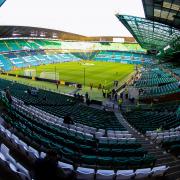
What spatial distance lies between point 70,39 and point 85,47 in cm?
754

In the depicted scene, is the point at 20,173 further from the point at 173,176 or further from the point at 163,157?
the point at 163,157

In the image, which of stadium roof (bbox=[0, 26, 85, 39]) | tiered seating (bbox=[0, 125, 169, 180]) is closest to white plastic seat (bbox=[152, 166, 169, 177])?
tiered seating (bbox=[0, 125, 169, 180])

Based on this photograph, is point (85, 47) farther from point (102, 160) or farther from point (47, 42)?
point (102, 160)

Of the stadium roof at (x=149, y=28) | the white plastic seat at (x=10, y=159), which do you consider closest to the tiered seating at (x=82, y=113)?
the white plastic seat at (x=10, y=159)

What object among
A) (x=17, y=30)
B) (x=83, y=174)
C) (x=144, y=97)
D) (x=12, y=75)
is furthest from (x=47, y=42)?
(x=83, y=174)

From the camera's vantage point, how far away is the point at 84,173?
7.17m

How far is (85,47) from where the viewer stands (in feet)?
348

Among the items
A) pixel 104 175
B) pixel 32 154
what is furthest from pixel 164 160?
pixel 32 154

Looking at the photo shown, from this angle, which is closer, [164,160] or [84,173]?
[84,173]

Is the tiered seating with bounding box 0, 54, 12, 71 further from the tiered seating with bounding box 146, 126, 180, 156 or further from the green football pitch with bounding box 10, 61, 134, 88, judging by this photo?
the tiered seating with bounding box 146, 126, 180, 156

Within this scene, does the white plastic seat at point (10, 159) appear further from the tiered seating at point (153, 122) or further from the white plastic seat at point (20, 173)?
the tiered seating at point (153, 122)

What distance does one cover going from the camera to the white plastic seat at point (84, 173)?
23.4 feet

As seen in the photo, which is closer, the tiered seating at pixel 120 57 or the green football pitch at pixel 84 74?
the green football pitch at pixel 84 74

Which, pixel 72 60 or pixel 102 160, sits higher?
pixel 72 60
